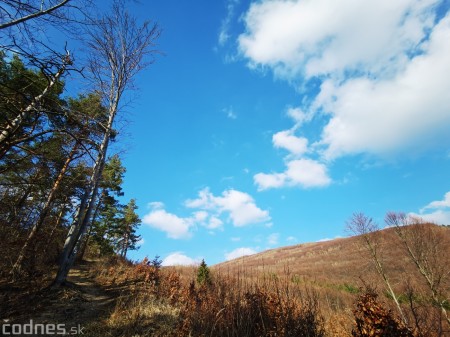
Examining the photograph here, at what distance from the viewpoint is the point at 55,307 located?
7.33m

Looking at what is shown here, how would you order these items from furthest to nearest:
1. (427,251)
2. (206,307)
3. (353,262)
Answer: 1. (353,262)
2. (427,251)
3. (206,307)

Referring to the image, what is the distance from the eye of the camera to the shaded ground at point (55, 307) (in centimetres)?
629

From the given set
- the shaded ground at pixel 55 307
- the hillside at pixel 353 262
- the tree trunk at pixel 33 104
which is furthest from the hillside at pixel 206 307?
the hillside at pixel 353 262

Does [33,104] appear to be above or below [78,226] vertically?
below

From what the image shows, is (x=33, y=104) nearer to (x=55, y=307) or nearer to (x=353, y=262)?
(x=55, y=307)

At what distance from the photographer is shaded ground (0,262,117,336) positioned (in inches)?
248

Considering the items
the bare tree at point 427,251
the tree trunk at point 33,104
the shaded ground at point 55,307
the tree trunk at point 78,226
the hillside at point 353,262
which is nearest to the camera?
the tree trunk at point 33,104

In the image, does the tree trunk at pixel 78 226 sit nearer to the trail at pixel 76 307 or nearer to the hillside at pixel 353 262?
the trail at pixel 76 307

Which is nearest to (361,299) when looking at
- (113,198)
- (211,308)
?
(211,308)

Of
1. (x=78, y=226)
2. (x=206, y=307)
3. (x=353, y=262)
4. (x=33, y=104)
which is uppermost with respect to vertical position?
(x=353, y=262)

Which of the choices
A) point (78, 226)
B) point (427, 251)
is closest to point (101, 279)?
point (78, 226)

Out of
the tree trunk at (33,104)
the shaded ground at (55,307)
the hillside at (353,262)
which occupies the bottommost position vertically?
the shaded ground at (55,307)

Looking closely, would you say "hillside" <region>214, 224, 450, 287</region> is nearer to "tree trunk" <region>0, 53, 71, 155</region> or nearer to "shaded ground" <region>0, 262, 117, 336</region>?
"shaded ground" <region>0, 262, 117, 336</region>

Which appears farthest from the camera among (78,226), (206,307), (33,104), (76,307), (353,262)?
(353,262)
